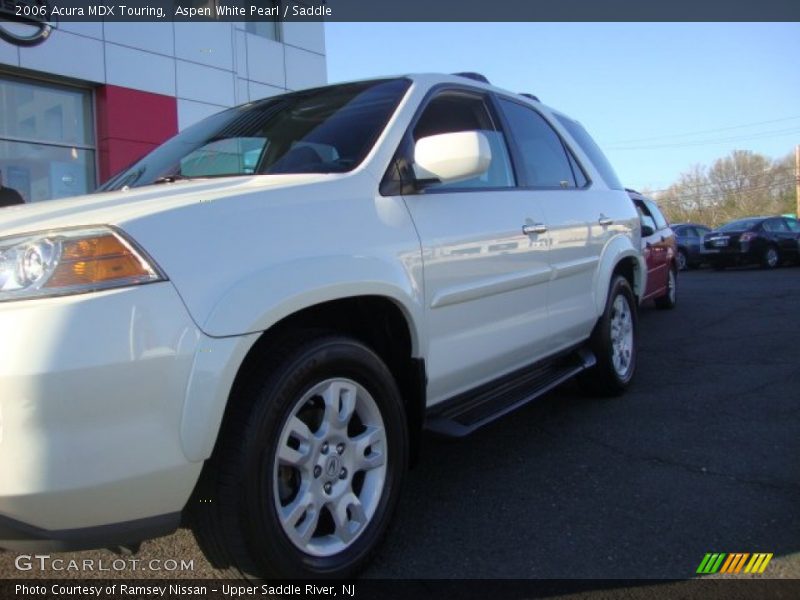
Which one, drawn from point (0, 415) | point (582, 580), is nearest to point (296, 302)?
point (0, 415)

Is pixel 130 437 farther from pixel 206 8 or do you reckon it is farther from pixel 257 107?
pixel 206 8

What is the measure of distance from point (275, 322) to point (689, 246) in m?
21.4

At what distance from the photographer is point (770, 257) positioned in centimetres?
1939

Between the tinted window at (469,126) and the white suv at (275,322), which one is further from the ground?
the tinted window at (469,126)

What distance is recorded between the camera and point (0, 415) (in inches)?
64.9

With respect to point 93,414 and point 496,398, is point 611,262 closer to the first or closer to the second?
point 496,398

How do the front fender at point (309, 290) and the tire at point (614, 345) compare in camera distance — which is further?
the tire at point (614, 345)

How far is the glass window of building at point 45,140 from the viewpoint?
9922 mm

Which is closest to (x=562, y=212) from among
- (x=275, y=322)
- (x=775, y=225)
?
(x=275, y=322)

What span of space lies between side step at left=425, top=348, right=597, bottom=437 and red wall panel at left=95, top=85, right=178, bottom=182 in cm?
886

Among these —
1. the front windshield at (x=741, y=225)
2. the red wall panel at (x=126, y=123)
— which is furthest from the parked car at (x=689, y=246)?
the red wall panel at (x=126, y=123)

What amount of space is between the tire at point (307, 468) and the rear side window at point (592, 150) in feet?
9.56

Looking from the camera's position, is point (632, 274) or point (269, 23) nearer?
point (632, 274)

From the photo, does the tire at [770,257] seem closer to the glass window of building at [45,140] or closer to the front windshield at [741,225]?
the front windshield at [741,225]
